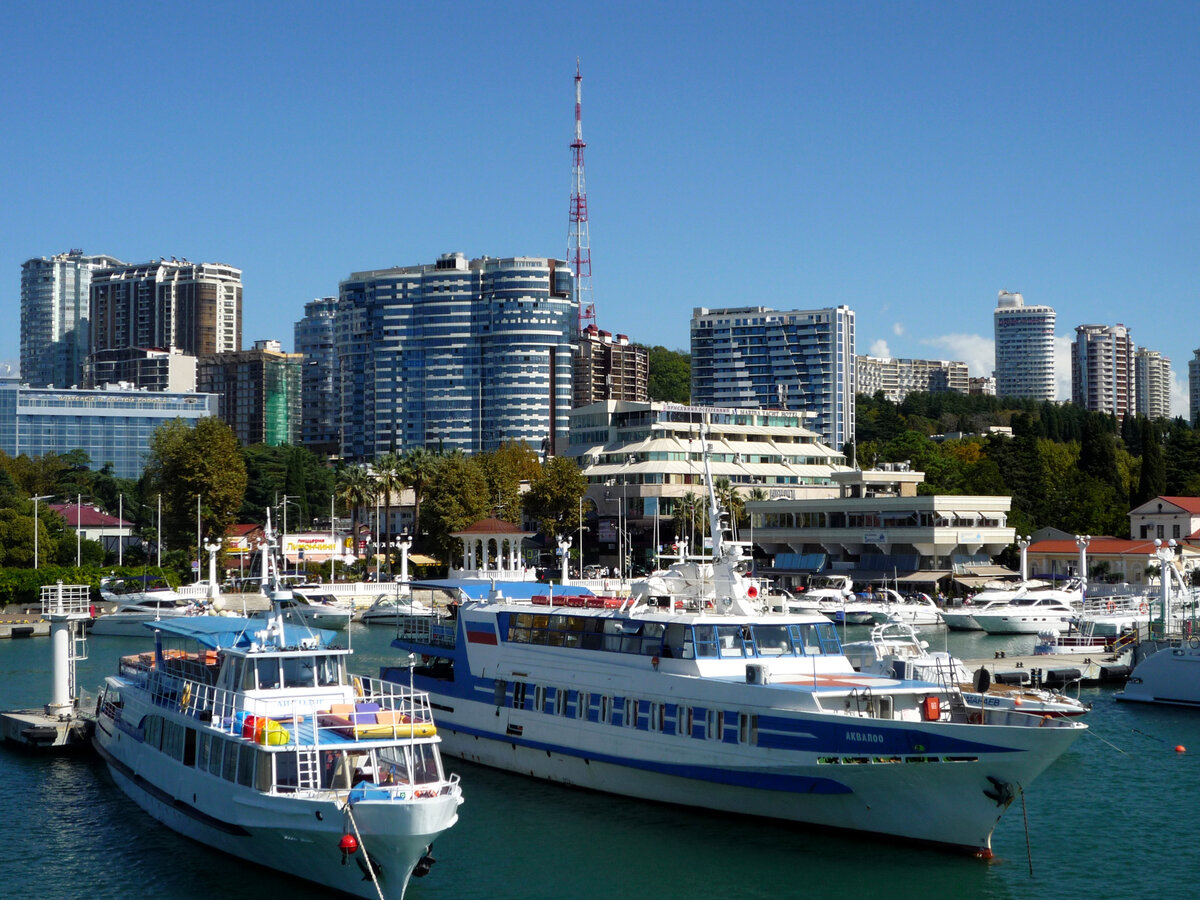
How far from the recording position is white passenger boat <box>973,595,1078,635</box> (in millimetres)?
75625

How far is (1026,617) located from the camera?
75875 millimetres

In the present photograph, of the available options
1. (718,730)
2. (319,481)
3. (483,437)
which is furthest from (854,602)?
(483,437)

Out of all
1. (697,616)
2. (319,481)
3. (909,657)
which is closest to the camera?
(697,616)

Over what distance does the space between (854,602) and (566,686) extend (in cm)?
5282

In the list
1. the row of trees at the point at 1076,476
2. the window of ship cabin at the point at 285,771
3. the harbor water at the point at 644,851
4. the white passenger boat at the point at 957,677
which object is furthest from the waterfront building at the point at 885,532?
the window of ship cabin at the point at 285,771

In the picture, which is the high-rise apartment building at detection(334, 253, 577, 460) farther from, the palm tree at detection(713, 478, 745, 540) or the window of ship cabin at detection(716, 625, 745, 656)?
the window of ship cabin at detection(716, 625, 745, 656)

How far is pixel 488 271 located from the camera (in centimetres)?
17888

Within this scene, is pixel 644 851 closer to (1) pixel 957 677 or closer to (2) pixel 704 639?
(2) pixel 704 639

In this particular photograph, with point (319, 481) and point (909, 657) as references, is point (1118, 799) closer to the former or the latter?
point (909, 657)

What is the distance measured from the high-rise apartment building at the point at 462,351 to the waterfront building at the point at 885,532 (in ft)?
241

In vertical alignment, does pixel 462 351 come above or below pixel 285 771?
above

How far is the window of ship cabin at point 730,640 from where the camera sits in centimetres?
3150

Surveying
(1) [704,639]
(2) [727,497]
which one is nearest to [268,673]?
(1) [704,639]

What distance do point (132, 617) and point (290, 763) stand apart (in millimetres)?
54191
